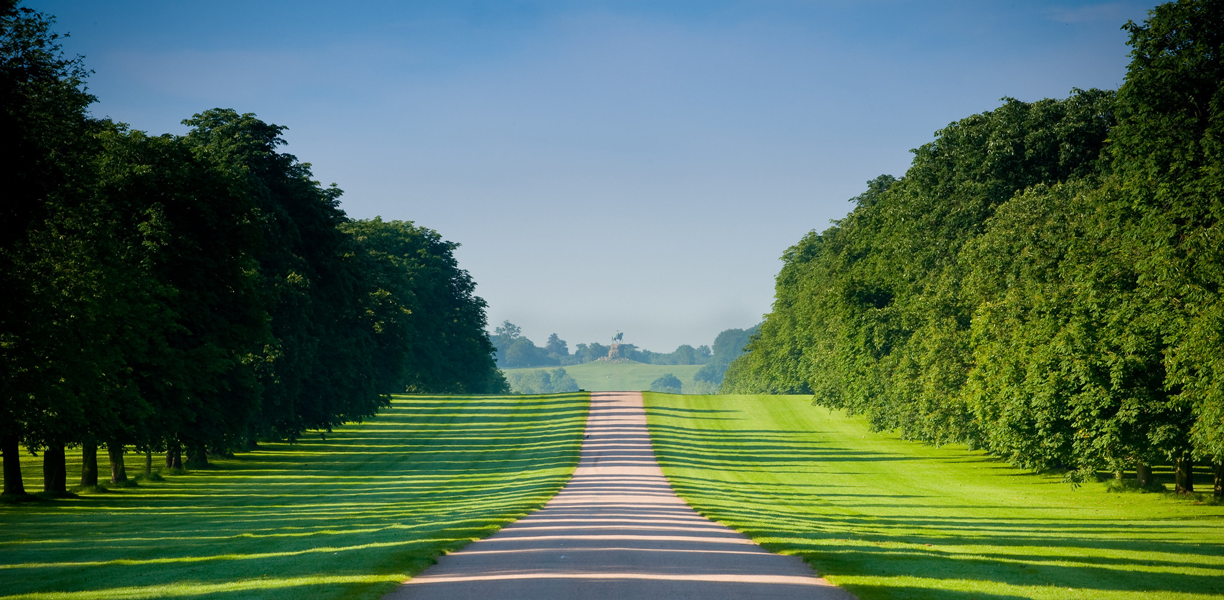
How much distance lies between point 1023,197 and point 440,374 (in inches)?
2614

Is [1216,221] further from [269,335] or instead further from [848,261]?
[848,261]

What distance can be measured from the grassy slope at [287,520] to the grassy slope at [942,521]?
6.86 metres

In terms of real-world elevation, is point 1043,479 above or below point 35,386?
below

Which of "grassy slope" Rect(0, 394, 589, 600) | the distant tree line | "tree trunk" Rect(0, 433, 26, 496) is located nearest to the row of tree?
"grassy slope" Rect(0, 394, 589, 600)

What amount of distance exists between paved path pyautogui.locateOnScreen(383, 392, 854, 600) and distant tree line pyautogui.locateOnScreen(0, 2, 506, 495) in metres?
16.3

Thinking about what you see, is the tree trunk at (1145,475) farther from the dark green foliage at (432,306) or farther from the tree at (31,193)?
the dark green foliage at (432,306)

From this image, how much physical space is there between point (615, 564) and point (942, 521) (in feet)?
48.4

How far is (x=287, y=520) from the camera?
25328 mm

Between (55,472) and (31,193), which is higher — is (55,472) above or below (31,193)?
below

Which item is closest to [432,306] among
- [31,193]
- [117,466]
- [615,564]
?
[117,466]

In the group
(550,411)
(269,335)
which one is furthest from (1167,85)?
(550,411)

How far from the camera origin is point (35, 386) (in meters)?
29.2

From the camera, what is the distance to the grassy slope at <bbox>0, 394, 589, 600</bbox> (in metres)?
14.5

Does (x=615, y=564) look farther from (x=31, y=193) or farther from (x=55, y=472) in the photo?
(x=55, y=472)
